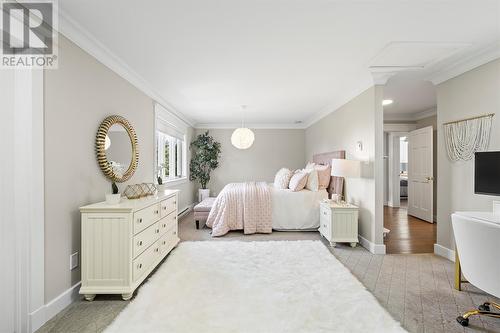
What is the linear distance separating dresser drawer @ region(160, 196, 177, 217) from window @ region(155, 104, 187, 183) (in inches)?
32.9

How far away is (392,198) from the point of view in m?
6.99

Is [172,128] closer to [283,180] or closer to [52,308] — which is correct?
[283,180]

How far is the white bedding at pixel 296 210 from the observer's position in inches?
173

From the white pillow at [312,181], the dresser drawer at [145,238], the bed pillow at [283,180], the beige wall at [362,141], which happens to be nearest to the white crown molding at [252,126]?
the beige wall at [362,141]

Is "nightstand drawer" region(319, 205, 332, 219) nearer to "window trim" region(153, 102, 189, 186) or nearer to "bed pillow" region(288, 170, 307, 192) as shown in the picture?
"bed pillow" region(288, 170, 307, 192)

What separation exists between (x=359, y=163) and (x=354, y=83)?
1193 millimetres

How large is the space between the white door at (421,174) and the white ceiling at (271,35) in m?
2.78

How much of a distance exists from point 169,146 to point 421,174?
573cm

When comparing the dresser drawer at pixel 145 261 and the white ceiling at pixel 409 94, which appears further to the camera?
the white ceiling at pixel 409 94

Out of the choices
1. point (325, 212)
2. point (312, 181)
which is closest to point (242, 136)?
point (312, 181)

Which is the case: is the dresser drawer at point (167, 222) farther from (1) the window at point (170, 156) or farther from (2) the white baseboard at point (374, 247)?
(2) the white baseboard at point (374, 247)

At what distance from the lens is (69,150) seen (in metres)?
2.10

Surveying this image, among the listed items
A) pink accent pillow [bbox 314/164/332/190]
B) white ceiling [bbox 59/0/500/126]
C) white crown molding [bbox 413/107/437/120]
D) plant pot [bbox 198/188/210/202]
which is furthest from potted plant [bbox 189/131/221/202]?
white crown molding [bbox 413/107/437/120]

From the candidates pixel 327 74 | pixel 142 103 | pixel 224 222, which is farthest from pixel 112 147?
pixel 327 74
